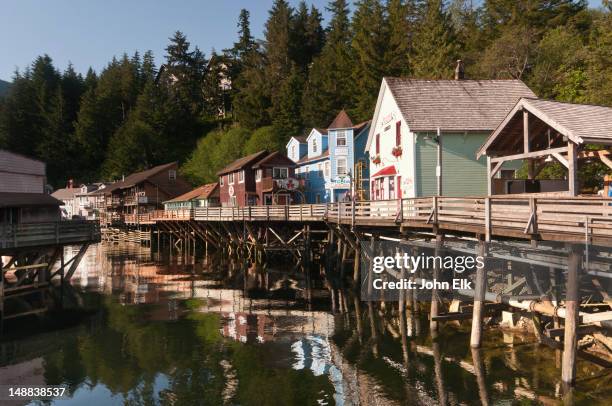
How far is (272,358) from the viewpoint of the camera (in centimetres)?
1466

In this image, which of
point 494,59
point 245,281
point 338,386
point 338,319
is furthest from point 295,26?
point 338,386

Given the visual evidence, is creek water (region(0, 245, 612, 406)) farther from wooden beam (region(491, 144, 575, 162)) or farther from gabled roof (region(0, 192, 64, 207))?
gabled roof (region(0, 192, 64, 207))

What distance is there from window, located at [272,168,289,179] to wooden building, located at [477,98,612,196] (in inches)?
1137

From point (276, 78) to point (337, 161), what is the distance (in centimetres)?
4053

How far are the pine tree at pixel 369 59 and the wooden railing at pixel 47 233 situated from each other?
121 feet

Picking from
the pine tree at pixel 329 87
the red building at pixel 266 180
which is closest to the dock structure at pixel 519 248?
the red building at pixel 266 180

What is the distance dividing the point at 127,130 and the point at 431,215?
79455mm

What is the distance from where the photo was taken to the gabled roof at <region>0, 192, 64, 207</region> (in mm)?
24800

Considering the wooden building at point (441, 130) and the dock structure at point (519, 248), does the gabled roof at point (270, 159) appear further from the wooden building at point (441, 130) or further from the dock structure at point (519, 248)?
the dock structure at point (519, 248)

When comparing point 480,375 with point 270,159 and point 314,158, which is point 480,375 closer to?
point 270,159

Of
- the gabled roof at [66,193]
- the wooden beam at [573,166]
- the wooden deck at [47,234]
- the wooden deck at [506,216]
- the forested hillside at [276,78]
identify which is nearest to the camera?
the wooden deck at [506,216]

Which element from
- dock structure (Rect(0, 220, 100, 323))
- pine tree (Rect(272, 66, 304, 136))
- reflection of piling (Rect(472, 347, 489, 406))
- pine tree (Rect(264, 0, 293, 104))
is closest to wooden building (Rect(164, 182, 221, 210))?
pine tree (Rect(272, 66, 304, 136))

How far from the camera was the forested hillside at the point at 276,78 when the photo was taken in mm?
41688

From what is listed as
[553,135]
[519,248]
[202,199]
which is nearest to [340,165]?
[202,199]
